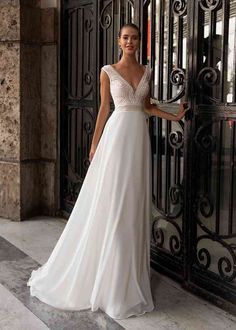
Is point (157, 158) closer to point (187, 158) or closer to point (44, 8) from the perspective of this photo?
point (187, 158)

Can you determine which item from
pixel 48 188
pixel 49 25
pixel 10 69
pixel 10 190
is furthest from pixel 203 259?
pixel 49 25

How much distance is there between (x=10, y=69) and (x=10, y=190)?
4.37 ft

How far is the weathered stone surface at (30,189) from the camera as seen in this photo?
5.55 m

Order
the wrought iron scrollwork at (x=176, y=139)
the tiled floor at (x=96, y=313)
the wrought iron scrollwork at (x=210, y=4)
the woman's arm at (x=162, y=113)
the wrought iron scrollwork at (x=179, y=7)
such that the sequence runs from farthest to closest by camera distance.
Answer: the wrought iron scrollwork at (x=176, y=139) → the wrought iron scrollwork at (x=179, y=7) → the woman's arm at (x=162, y=113) → the wrought iron scrollwork at (x=210, y=4) → the tiled floor at (x=96, y=313)

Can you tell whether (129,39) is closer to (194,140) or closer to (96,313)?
(194,140)

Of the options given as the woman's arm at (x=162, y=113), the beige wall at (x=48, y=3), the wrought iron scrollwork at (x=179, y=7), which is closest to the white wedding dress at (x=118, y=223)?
the woman's arm at (x=162, y=113)

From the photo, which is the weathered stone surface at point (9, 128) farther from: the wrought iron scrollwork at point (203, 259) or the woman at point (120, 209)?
the wrought iron scrollwork at point (203, 259)

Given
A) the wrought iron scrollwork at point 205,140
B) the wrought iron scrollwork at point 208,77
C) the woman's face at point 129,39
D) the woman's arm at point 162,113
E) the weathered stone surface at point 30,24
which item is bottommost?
the wrought iron scrollwork at point 205,140

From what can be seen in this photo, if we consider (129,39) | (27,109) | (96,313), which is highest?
(129,39)

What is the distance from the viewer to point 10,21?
5.33m

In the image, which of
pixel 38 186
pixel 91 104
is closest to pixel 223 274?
pixel 91 104

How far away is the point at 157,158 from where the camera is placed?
414 cm

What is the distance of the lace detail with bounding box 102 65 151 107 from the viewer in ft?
10.9

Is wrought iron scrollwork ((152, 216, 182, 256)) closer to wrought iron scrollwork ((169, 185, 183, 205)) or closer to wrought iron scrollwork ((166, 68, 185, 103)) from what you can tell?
wrought iron scrollwork ((169, 185, 183, 205))
